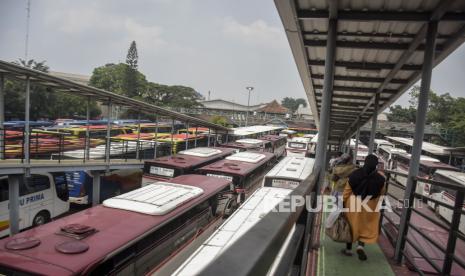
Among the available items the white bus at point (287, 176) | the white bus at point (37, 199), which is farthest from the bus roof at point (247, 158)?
the white bus at point (37, 199)

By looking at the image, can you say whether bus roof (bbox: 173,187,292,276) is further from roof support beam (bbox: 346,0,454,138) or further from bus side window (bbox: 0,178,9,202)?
bus side window (bbox: 0,178,9,202)

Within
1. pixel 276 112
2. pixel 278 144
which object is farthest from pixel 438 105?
pixel 276 112

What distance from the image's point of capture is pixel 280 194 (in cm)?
848

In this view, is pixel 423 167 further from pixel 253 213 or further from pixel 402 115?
pixel 402 115

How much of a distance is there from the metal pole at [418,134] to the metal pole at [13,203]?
8.32 m

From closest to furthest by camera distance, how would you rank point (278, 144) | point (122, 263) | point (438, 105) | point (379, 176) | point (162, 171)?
1. point (379, 176)
2. point (122, 263)
3. point (162, 171)
4. point (278, 144)
5. point (438, 105)

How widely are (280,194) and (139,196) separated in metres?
3.58

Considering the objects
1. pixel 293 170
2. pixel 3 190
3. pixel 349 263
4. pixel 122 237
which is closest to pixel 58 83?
pixel 3 190

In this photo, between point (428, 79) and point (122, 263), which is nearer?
point (428, 79)

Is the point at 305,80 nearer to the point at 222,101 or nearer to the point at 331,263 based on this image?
the point at 331,263

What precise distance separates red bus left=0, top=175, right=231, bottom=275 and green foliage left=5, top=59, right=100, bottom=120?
2346 centimetres

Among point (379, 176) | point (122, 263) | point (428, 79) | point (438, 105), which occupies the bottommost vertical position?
point (122, 263)

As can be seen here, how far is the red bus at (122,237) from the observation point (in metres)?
4.09

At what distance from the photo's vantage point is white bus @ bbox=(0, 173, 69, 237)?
8844mm
